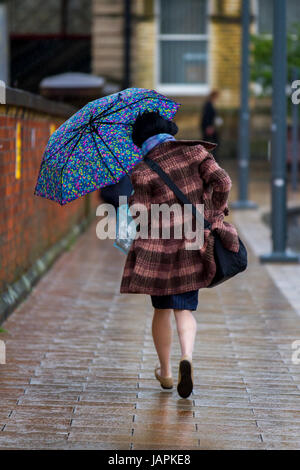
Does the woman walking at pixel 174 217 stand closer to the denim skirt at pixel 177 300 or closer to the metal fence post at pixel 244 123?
the denim skirt at pixel 177 300

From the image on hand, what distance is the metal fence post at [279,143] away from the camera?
10.2m

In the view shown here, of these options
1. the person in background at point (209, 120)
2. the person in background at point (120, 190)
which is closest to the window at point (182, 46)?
the person in background at point (209, 120)

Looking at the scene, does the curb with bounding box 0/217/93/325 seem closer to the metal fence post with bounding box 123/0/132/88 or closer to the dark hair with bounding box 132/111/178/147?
the dark hair with bounding box 132/111/178/147

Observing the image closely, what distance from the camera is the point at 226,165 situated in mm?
22562

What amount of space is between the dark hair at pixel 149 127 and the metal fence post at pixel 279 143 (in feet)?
17.5

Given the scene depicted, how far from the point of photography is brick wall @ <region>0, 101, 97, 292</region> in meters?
7.14

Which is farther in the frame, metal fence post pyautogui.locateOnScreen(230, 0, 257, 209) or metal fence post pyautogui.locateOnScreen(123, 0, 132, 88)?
metal fence post pyautogui.locateOnScreen(123, 0, 132, 88)

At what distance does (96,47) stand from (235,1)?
3.51 metres

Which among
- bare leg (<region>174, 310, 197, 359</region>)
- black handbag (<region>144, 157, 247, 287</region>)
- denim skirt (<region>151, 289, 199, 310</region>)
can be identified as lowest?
bare leg (<region>174, 310, 197, 359</region>)

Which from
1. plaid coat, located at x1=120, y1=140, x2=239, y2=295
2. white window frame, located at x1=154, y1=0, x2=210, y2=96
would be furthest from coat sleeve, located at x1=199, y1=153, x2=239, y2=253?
white window frame, located at x1=154, y1=0, x2=210, y2=96

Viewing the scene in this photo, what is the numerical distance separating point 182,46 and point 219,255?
63.8 feet

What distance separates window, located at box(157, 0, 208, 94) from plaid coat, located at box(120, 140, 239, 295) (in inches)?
744
